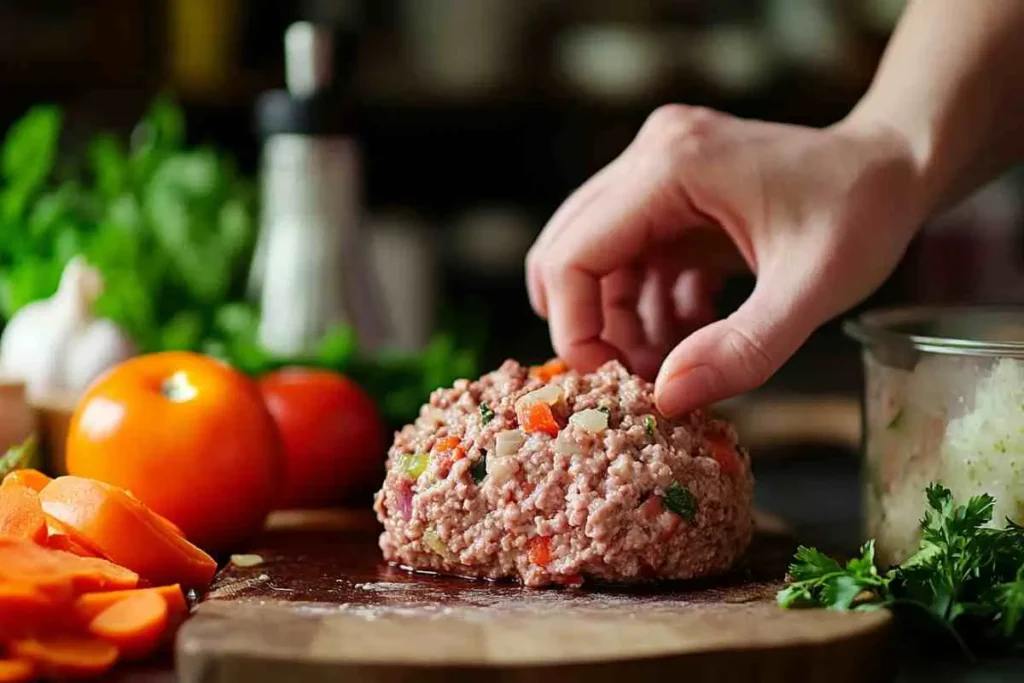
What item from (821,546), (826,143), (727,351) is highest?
(826,143)

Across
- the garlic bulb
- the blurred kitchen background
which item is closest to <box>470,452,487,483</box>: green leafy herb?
the garlic bulb

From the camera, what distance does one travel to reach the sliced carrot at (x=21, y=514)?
3.71 ft

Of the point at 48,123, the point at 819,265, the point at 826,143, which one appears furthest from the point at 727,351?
the point at 48,123

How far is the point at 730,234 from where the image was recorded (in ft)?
4.73

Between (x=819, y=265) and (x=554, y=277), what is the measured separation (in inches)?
13.7

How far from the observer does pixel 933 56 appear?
4.77 feet

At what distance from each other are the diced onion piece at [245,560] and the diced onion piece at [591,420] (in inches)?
14.2

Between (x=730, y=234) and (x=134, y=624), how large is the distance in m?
0.76

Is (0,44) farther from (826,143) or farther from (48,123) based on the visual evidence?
(826,143)

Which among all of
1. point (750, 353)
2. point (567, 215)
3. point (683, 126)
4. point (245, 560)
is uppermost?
point (683, 126)

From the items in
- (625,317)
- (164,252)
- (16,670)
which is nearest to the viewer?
(16,670)

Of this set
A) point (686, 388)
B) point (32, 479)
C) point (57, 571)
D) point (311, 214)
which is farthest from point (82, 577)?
point (311, 214)

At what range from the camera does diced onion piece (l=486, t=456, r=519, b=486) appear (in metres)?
1.23

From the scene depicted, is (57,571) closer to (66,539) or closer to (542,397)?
(66,539)
